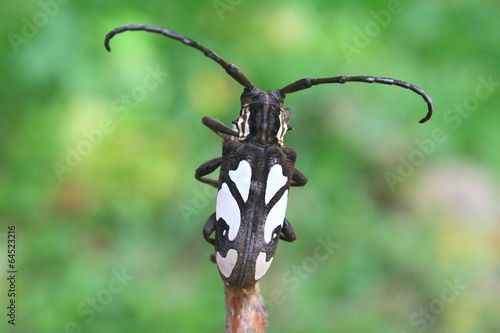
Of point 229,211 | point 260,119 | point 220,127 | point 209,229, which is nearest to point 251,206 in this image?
point 229,211

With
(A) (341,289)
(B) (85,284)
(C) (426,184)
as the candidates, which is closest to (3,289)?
(B) (85,284)

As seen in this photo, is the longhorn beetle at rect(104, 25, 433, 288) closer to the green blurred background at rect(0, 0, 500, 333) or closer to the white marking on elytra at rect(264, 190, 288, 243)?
the white marking on elytra at rect(264, 190, 288, 243)

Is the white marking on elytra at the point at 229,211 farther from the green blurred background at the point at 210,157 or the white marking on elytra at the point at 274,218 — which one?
the green blurred background at the point at 210,157

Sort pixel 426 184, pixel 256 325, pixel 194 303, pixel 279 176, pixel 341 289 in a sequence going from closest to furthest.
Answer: pixel 256 325, pixel 279 176, pixel 194 303, pixel 341 289, pixel 426 184

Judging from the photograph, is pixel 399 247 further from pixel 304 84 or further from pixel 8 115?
pixel 8 115

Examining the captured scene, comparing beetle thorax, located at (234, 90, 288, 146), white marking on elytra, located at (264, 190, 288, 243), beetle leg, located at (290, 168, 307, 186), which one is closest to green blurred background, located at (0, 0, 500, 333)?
beetle leg, located at (290, 168, 307, 186)

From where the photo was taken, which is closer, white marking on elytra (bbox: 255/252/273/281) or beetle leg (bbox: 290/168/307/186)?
white marking on elytra (bbox: 255/252/273/281)
